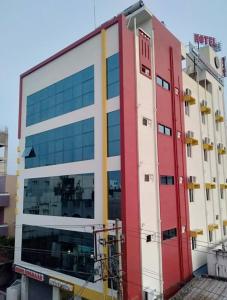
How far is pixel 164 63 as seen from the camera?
21125 millimetres

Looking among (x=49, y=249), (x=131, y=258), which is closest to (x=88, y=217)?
(x=131, y=258)

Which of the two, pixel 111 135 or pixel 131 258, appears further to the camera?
pixel 111 135

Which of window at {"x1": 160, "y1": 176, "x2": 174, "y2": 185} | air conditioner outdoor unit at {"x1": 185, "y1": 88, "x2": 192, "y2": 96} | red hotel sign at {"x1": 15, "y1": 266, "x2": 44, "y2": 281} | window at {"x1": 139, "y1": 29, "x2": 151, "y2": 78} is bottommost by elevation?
red hotel sign at {"x1": 15, "y1": 266, "x2": 44, "y2": 281}

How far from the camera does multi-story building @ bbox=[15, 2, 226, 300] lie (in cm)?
1631

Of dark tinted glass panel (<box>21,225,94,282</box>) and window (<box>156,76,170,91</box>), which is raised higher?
window (<box>156,76,170,91</box>)

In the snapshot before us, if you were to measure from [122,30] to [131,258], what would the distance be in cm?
1395

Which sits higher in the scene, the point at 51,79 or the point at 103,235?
the point at 51,79

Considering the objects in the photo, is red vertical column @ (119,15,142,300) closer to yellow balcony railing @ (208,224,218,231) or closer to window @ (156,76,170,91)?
window @ (156,76,170,91)

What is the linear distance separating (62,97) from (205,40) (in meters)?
19.0

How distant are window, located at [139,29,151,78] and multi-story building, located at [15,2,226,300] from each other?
0.34 ft

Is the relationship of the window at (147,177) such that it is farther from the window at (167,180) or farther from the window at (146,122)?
the window at (146,122)

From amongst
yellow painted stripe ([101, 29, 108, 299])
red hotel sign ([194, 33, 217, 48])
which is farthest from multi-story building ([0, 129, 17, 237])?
red hotel sign ([194, 33, 217, 48])

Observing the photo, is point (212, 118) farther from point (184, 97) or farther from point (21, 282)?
point (21, 282)

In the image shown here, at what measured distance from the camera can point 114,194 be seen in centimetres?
1628
